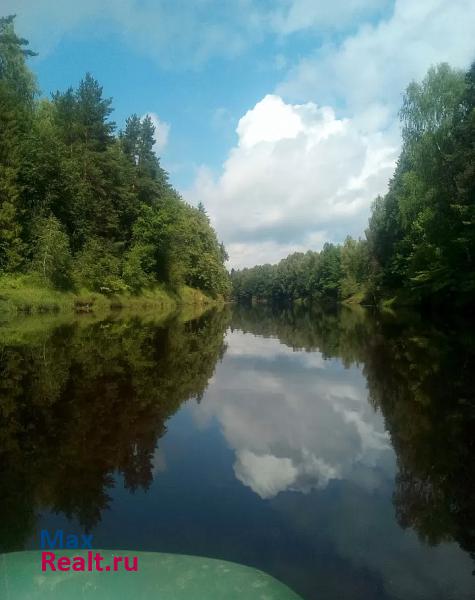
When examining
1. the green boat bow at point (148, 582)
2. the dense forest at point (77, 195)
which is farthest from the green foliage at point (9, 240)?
the green boat bow at point (148, 582)

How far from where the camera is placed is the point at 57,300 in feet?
98.6

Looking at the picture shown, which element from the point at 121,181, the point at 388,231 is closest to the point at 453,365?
the point at 121,181

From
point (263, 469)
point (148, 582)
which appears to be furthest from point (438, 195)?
point (148, 582)

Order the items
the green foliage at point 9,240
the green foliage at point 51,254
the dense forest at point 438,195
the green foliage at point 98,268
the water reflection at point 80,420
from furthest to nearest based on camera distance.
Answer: the green foliage at point 98,268
the green foliage at point 51,254
the green foliage at point 9,240
the dense forest at point 438,195
the water reflection at point 80,420

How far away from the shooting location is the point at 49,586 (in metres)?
2.58

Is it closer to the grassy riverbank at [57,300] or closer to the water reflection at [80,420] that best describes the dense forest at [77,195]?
the grassy riverbank at [57,300]

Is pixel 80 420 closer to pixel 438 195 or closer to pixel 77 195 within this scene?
pixel 438 195

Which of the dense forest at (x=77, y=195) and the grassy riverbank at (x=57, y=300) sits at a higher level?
the dense forest at (x=77, y=195)

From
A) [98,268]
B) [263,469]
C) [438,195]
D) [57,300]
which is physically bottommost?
[263,469]

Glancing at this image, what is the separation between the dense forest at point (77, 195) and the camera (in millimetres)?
30281

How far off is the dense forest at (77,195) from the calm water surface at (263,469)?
23710mm

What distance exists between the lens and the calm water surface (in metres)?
3.11

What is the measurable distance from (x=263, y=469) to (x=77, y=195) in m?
35.0

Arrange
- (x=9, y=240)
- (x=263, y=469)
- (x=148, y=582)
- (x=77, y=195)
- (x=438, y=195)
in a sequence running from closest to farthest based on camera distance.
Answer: (x=148, y=582)
(x=263, y=469)
(x=438, y=195)
(x=9, y=240)
(x=77, y=195)
